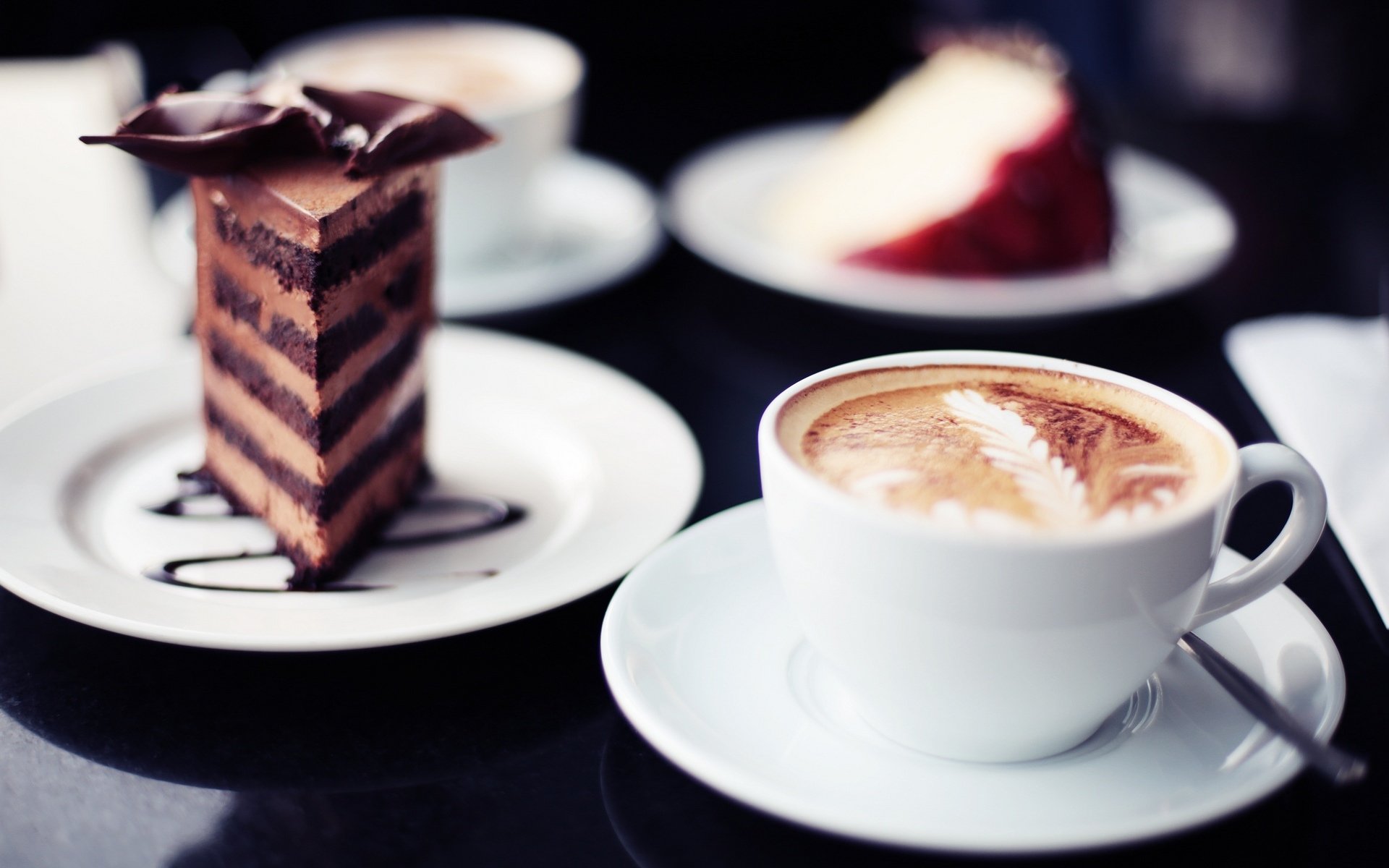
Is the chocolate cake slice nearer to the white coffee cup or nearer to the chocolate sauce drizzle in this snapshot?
the chocolate sauce drizzle

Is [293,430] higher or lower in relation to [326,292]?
lower

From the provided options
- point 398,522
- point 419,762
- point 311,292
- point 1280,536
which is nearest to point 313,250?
point 311,292

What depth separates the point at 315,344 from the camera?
1.09 meters

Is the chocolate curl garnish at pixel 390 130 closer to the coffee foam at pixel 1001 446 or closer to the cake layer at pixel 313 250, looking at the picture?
the cake layer at pixel 313 250

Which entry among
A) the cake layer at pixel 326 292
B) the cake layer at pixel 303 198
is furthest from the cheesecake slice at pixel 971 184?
the cake layer at pixel 303 198

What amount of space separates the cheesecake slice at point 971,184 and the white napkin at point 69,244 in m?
0.91

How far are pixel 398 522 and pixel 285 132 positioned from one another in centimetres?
38

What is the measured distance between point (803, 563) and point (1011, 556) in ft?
0.46

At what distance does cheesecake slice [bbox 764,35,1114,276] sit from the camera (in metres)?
1.72

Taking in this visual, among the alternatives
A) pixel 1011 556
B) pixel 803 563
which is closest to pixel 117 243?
pixel 803 563

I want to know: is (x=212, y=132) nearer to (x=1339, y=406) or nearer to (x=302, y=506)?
(x=302, y=506)

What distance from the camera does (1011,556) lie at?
70 cm

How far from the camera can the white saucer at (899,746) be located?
680mm

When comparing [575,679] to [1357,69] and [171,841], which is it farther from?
[1357,69]
